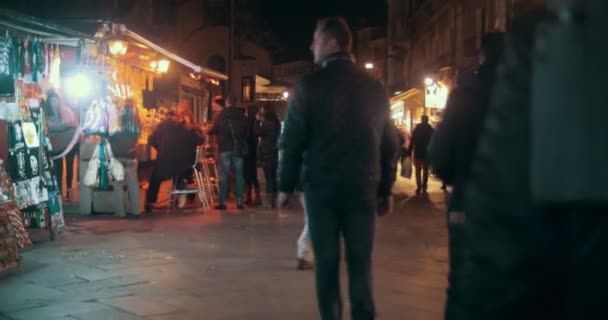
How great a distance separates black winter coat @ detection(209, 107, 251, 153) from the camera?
1294 centimetres

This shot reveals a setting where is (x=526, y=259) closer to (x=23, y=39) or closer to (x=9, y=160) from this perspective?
(x=9, y=160)

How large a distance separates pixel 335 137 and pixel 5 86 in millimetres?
4964

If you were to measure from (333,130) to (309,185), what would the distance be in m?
0.34

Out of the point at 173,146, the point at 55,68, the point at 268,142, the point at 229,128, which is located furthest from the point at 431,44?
the point at 55,68

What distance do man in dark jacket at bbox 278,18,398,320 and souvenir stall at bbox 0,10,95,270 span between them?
419 centimetres

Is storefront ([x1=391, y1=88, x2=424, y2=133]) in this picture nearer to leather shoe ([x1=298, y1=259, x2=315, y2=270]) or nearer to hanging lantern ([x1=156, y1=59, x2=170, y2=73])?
hanging lantern ([x1=156, y1=59, x2=170, y2=73])

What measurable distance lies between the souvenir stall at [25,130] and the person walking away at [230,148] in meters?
3.58

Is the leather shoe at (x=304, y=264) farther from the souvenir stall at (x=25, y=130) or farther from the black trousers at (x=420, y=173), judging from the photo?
the black trousers at (x=420, y=173)

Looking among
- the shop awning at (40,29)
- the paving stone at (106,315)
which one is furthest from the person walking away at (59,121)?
the paving stone at (106,315)

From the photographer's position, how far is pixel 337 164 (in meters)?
4.50

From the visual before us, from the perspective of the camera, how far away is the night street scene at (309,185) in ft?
4.95

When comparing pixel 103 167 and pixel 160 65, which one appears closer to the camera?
pixel 103 167

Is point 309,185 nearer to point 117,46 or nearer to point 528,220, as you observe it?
point 528,220

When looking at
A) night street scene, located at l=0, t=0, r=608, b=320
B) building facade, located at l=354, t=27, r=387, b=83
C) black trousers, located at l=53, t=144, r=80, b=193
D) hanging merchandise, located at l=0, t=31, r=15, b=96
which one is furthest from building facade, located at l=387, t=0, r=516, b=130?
black trousers, located at l=53, t=144, r=80, b=193
